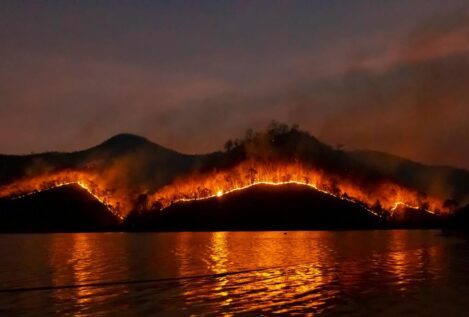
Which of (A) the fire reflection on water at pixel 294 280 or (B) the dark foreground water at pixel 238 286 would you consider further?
(A) the fire reflection on water at pixel 294 280

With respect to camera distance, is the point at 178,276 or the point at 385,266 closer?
the point at 178,276

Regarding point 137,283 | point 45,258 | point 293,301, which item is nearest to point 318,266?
point 137,283

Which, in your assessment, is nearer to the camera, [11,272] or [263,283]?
[263,283]

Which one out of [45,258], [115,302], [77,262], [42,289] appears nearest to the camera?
[115,302]

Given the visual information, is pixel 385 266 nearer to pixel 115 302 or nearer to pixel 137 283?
pixel 137 283

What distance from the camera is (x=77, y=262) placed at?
6191 centimetres

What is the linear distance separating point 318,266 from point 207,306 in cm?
2491

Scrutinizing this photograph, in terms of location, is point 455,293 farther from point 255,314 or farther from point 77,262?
point 77,262

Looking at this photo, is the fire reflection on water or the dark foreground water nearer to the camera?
the dark foreground water

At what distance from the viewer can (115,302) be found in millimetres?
33531

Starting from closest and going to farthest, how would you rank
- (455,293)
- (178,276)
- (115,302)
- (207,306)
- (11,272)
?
(207,306) → (115,302) → (455,293) → (178,276) → (11,272)

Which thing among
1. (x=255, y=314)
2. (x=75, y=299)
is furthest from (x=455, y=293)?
(x=75, y=299)

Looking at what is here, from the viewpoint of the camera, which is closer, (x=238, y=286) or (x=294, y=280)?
(x=238, y=286)

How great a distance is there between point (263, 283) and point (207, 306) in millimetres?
10397
